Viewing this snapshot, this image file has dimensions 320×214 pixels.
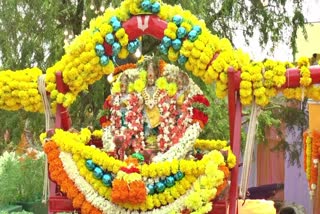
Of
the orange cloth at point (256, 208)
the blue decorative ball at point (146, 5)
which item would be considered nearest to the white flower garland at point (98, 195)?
the blue decorative ball at point (146, 5)

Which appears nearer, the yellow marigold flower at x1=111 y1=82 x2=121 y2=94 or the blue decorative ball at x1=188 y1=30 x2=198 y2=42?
the blue decorative ball at x1=188 y1=30 x2=198 y2=42

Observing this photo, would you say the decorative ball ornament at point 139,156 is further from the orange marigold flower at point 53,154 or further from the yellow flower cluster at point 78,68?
the yellow flower cluster at point 78,68

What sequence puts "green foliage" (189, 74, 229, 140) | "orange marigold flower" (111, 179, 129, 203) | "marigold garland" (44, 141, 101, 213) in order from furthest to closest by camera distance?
1. "green foliage" (189, 74, 229, 140)
2. "marigold garland" (44, 141, 101, 213)
3. "orange marigold flower" (111, 179, 129, 203)

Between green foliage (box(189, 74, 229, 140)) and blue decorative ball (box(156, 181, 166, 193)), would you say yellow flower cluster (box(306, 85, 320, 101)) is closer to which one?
blue decorative ball (box(156, 181, 166, 193))

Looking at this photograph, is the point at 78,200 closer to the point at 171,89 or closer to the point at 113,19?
the point at 171,89

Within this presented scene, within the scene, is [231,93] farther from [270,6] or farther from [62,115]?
[270,6]

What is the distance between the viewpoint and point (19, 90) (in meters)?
5.39

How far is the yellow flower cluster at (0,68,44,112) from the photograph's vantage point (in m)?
5.38

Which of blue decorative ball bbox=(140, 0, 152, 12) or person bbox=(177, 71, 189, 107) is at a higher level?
blue decorative ball bbox=(140, 0, 152, 12)

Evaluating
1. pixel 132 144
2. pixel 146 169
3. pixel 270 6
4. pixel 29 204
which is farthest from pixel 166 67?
pixel 270 6

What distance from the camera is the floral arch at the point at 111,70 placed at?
477 centimetres

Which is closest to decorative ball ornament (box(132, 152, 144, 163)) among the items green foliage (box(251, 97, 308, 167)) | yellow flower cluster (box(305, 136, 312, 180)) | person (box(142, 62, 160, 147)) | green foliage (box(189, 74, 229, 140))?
person (box(142, 62, 160, 147))

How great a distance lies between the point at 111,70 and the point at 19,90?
0.80m

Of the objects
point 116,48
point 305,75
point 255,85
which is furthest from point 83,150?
point 305,75
